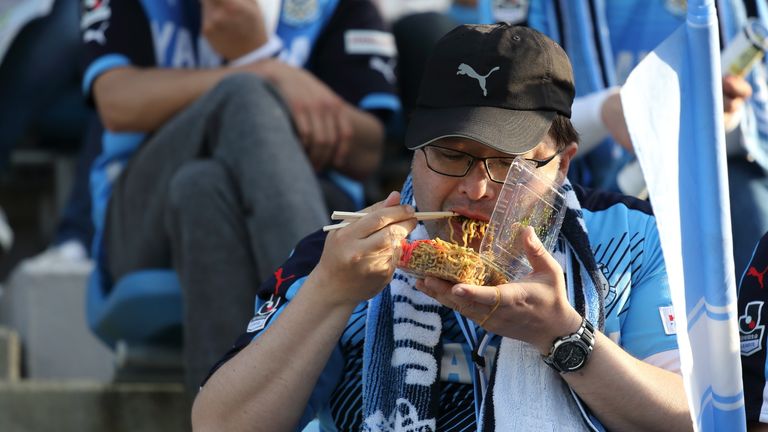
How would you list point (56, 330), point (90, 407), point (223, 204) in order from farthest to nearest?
point (56, 330), point (90, 407), point (223, 204)

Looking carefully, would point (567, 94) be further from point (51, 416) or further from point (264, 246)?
point (51, 416)

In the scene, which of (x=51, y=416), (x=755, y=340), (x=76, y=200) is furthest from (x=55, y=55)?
(x=755, y=340)

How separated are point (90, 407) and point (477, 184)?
79.6 inches

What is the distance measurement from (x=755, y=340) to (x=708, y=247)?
10.1 inches

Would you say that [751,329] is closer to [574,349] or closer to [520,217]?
[574,349]

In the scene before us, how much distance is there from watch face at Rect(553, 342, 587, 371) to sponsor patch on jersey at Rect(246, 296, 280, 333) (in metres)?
0.54

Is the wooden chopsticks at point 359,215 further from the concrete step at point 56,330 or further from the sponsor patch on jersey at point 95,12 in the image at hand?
the concrete step at point 56,330

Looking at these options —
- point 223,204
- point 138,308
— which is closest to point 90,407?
point 138,308

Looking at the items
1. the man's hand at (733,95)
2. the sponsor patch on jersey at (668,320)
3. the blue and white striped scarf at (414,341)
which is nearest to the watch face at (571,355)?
the blue and white striped scarf at (414,341)

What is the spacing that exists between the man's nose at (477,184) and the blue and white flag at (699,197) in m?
0.30

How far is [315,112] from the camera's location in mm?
3533

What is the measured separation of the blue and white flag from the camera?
1903mm

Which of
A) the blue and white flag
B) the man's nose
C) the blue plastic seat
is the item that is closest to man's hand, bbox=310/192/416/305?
the man's nose

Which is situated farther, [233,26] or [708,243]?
[233,26]
